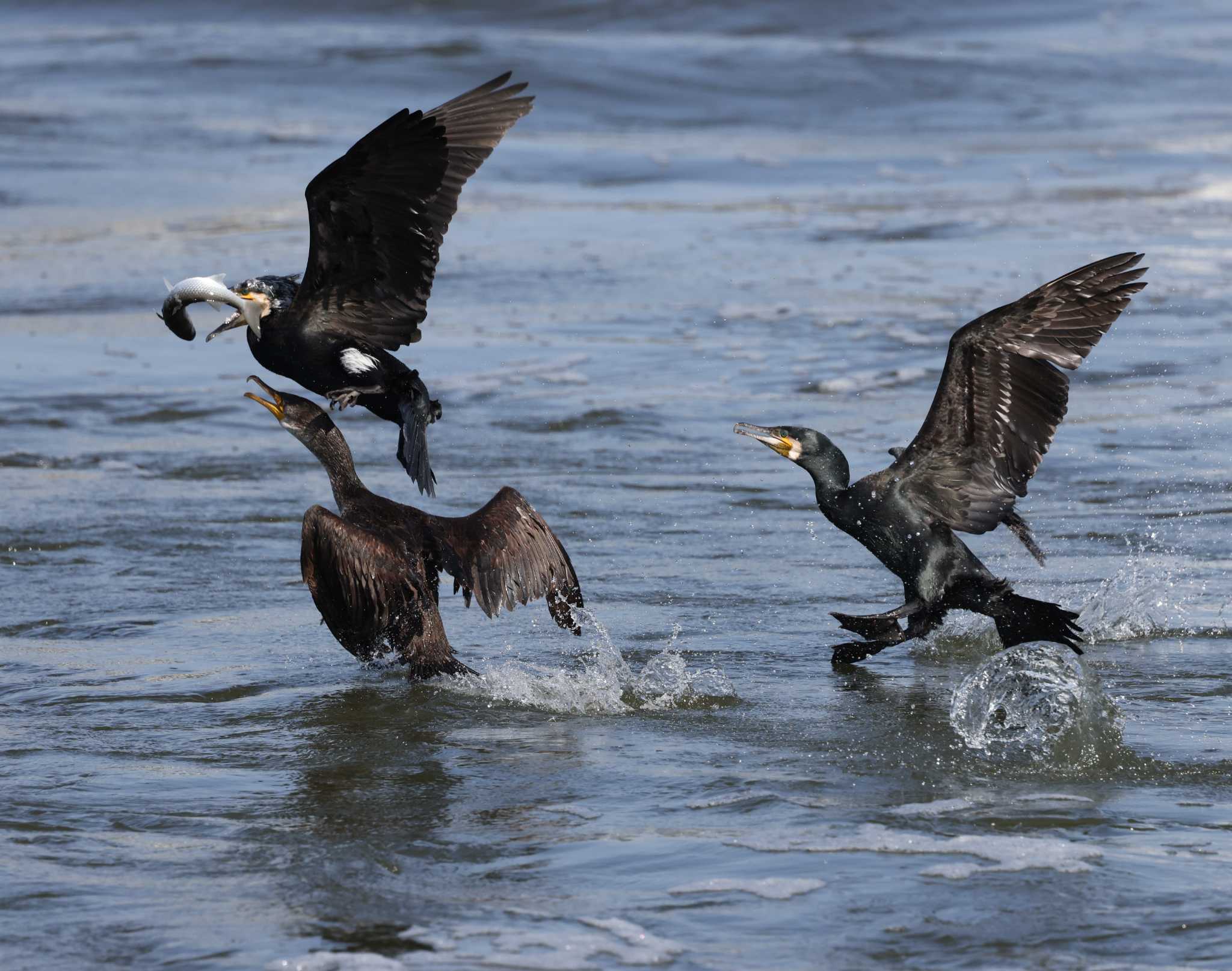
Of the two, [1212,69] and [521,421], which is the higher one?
[1212,69]

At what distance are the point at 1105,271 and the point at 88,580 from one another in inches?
156

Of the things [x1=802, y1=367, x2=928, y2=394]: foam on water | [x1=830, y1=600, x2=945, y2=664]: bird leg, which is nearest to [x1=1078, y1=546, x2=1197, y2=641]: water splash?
[x1=830, y1=600, x2=945, y2=664]: bird leg

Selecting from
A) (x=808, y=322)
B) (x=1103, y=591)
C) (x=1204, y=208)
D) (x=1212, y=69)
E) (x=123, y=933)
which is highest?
(x=1212, y=69)

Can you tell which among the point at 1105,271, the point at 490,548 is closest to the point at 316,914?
the point at 490,548

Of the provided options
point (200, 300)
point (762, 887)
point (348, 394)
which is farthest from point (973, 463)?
point (200, 300)

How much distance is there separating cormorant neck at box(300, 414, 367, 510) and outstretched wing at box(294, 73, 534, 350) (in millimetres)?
477

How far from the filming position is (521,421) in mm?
10031

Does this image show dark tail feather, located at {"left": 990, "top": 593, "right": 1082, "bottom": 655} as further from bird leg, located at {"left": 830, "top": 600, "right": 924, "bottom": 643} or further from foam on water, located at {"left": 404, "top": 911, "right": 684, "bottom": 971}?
foam on water, located at {"left": 404, "top": 911, "right": 684, "bottom": 971}

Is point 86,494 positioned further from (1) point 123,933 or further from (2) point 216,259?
(2) point 216,259

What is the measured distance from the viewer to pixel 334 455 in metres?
6.46

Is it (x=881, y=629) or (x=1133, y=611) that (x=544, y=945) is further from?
(x=1133, y=611)

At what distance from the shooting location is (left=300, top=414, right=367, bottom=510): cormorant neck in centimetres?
644

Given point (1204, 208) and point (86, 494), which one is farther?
point (1204, 208)

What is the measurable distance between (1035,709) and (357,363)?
2705 mm
